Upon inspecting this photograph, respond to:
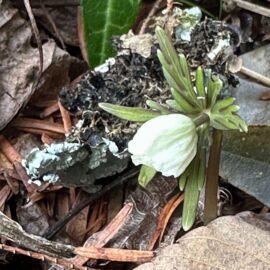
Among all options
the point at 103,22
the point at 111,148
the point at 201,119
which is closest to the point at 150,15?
the point at 103,22

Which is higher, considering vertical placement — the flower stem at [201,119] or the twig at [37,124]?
the flower stem at [201,119]

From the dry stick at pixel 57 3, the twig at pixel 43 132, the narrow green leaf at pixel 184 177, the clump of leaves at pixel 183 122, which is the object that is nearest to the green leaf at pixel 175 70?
the clump of leaves at pixel 183 122

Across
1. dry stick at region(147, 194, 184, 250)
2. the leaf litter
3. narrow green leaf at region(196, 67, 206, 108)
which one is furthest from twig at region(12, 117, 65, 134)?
narrow green leaf at region(196, 67, 206, 108)

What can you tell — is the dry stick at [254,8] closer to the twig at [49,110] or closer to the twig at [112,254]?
the twig at [49,110]

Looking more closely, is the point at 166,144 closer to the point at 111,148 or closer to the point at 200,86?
the point at 200,86

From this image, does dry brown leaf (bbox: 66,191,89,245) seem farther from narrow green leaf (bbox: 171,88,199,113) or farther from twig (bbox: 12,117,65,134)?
narrow green leaf (bbox: 171,88,199,113)
